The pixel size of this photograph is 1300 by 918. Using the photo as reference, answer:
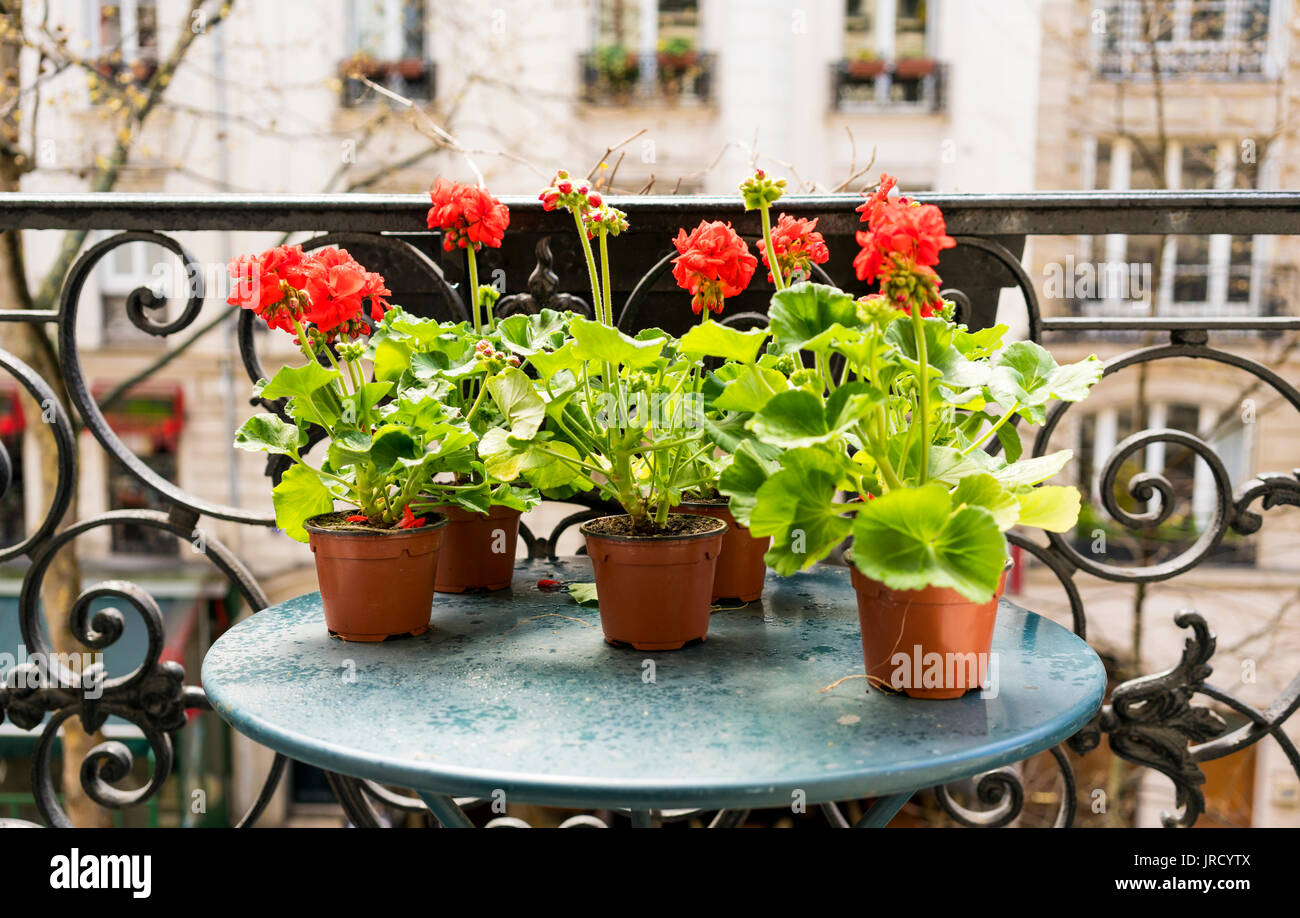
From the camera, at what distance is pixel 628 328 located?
137cm

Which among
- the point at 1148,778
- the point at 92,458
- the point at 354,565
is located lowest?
the point at 1148,778

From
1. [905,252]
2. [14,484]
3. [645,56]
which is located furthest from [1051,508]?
[14,484]

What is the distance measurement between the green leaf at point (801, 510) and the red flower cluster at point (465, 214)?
1.41ft

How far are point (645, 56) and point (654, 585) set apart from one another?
8.50 meters

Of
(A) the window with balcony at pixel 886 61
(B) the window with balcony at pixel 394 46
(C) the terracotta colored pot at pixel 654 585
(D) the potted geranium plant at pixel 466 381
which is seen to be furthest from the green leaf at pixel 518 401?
(A) the window with balcony at pixel 886 61

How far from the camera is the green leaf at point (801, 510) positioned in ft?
2.61

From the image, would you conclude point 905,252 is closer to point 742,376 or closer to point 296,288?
point 742,376

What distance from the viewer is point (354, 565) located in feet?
3.17

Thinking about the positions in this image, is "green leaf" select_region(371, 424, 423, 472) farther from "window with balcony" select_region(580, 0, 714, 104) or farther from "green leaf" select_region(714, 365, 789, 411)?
"window with balcony" select_region(580, 0, 714, 104)

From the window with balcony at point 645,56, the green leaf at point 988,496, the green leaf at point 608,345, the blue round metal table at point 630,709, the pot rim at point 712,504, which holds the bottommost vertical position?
the blue round metal table at point 630,709

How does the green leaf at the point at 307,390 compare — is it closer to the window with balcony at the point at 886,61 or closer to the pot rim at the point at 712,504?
the pot rim at the point at 712,504

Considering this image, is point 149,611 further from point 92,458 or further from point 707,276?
point 92,458
